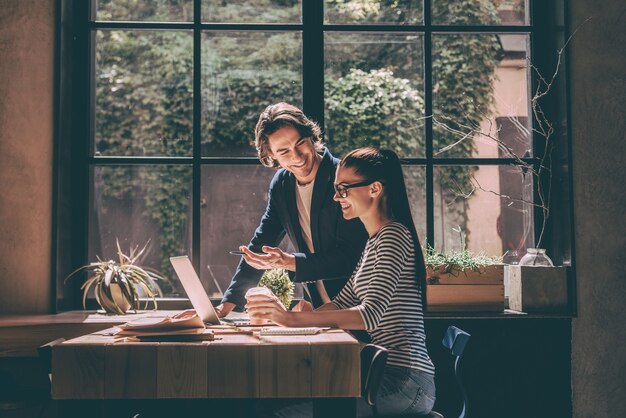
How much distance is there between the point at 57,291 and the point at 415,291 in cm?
203

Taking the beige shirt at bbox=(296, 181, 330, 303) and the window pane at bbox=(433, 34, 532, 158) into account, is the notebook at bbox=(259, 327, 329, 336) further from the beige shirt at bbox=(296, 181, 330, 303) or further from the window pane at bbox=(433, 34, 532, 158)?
the window pane at bbox=(433, 34, 532, 158)

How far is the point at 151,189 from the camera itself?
3926mm

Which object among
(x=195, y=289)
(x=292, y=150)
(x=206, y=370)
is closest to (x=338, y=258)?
(x=292, y=150)

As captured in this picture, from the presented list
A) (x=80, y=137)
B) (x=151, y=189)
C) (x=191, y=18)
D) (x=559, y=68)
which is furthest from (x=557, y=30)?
Result: (x=80, y=137)

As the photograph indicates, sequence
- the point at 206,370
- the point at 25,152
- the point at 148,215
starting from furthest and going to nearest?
1. the point at 148,215
2. the point at 25,152
3. the point at 206,370

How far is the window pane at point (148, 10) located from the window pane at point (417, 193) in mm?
1496

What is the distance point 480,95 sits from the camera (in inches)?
161

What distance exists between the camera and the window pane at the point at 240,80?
12.9 ft

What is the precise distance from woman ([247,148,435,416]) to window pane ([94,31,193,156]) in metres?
1.57

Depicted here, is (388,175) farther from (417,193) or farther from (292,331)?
(417,193)

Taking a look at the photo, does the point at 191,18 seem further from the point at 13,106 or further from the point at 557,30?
the point at 557,30

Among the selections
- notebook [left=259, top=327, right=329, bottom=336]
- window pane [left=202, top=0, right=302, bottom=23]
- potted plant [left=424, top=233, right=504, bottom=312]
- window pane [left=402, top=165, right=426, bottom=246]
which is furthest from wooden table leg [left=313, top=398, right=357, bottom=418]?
window pane [left=202, top=0, right=302, bottom=23]

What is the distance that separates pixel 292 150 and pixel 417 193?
1.00 meters

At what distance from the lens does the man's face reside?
3258mm
